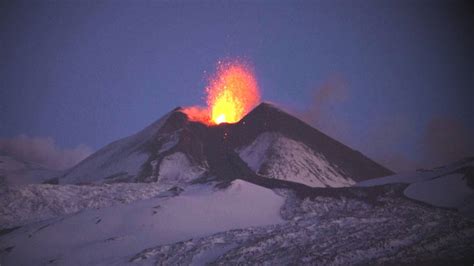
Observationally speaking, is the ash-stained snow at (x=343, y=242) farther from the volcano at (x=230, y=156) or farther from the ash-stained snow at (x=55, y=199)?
the volcano at (x=230, y=156)

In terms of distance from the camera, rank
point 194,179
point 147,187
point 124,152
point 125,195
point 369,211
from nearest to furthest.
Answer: point 369,211, point 125,195, point 147,187, point 194,179, point 124,152

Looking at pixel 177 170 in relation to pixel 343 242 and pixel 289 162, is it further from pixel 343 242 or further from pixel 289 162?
pixel 343 242

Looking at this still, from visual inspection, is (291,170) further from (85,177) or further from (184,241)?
(184,241)

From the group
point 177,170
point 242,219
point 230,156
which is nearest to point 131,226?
point 242,219

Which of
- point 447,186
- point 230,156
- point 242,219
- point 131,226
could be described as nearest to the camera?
point 131,226

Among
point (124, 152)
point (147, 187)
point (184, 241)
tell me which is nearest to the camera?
point (184, 241)

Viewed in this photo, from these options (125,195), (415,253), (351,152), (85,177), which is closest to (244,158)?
(351,152)
